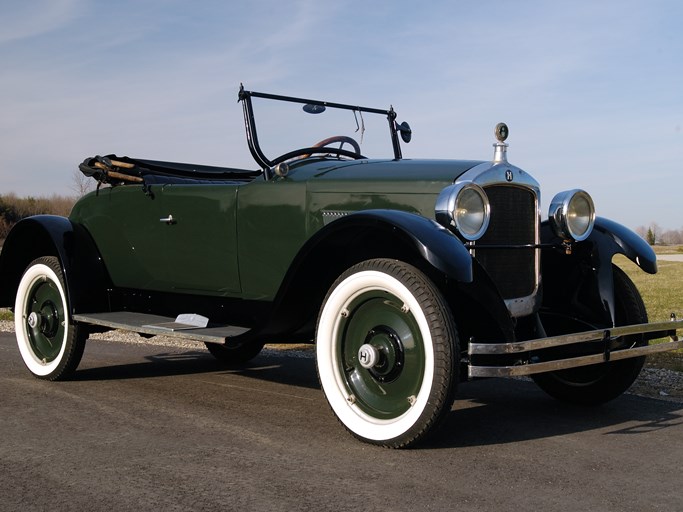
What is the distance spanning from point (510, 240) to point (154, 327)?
87.4 inches

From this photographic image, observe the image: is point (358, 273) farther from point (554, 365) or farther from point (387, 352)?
point (554, 365)

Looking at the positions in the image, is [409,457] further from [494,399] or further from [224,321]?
[224,321]

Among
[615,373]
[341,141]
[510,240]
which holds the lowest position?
[615,373]

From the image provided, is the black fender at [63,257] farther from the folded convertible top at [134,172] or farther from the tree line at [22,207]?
the tree line at [22,207]

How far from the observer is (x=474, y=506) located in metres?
2.79

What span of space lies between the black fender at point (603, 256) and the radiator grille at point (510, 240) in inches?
11.2

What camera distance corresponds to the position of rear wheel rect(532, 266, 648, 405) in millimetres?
4402

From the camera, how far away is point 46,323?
5785 mm

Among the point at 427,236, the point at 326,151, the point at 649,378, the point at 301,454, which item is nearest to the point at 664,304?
the point at 649,378

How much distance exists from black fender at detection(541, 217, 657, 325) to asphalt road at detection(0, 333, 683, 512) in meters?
0.70

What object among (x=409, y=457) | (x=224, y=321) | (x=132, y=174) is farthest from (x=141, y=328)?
(x=409, y=457)

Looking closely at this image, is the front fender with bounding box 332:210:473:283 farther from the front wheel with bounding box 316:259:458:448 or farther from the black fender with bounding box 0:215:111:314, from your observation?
the black fender with bounding box 0:215:111:314

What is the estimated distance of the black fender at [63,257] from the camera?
5.63 m

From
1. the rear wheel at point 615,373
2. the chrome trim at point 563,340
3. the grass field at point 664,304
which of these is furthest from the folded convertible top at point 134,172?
the grass field at point 664,304
